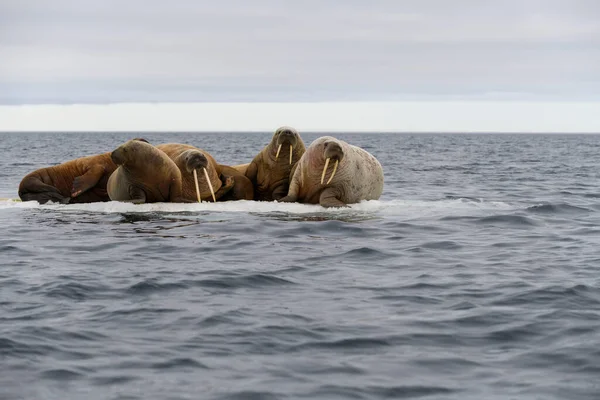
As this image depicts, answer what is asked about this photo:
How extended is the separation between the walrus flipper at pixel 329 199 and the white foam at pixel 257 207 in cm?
15

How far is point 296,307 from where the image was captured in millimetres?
7562

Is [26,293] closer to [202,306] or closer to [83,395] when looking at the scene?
[202,306]

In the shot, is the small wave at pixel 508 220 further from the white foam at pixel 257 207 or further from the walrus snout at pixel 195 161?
the walrus snout at pixel 195 161

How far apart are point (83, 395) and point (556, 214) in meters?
11.8

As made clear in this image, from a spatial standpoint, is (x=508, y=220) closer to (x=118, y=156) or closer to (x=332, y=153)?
(x=332, y=153)

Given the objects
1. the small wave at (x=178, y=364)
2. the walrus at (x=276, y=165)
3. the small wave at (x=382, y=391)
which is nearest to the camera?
the small wave at (x=382, y=391)

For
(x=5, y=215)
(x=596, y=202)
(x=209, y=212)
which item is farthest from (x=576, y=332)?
(x=596, y=202)

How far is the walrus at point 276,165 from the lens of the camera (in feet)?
51.8

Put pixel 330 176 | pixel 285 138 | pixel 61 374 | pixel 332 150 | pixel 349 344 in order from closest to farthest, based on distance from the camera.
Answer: pixel 61 374 < pixel 349 344 < pixel 332 150 < pixel 330 176 < pixel 285 138

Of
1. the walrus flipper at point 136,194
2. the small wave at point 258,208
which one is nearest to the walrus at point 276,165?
the small wave at point 258,208

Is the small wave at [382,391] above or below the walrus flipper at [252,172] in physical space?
below

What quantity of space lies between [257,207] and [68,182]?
407 centimetres

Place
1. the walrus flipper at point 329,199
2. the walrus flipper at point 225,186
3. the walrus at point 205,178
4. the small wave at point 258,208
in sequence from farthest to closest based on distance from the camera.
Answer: the walrus flipper at point 225,186 < the walrus at point 205,178 < the walrus flipper at point 329,199 < the small wave at point 258,208

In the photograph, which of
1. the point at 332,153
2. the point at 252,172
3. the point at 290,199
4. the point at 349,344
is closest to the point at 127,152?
the point at 252,172
